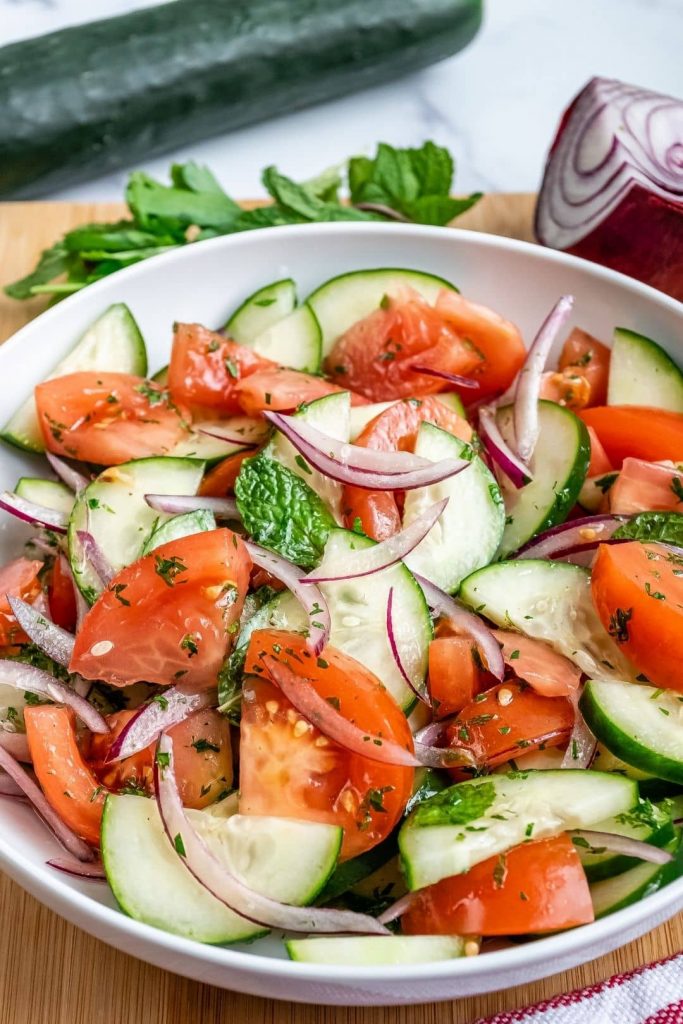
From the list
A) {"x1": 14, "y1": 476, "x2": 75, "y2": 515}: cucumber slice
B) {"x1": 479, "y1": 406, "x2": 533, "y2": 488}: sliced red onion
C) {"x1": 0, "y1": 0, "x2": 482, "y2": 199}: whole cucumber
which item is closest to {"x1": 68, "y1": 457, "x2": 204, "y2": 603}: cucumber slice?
{"x1": 14, "y1": 476, "x2": 75, "y2": 515}: cucumber slice

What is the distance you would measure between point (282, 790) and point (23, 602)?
2.32 ft

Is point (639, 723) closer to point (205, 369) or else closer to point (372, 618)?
point (372, 618)

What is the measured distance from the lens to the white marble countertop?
13.3 feet

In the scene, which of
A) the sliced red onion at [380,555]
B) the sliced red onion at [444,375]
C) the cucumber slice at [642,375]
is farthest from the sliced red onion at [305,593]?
the cucumber slice at [642,375]

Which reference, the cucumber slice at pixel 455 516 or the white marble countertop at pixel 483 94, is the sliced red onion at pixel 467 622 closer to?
the cucumber slice at pixel 455 516

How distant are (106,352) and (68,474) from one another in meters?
0.36

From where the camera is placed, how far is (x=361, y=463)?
2.15 m

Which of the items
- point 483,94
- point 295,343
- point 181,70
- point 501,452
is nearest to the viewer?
point 501,452

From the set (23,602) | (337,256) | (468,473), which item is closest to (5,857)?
(23,602)

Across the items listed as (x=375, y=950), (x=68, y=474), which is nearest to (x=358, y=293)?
(x=68, y=474)

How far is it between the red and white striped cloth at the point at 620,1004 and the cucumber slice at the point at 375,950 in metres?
0.38

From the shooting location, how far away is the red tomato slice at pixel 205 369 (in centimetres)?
246

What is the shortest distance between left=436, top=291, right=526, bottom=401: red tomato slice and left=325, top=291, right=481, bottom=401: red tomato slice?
23 mm

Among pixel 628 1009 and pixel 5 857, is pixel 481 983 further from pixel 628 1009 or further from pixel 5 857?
pixel 5 857
